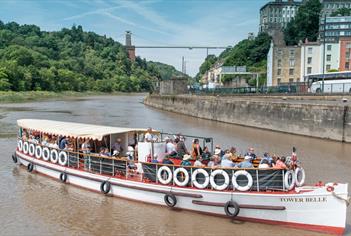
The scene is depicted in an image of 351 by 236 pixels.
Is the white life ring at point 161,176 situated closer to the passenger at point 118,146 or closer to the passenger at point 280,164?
the passenger at point 118,146

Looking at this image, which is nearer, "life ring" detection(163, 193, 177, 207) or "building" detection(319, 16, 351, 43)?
"life ring" detection(163, 193, 177, 207)

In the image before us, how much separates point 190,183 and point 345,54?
71944 millimetres

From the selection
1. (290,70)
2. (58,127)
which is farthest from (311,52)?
(58,127)

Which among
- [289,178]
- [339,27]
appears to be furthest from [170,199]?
[339,27]

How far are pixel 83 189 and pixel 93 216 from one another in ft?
11.0

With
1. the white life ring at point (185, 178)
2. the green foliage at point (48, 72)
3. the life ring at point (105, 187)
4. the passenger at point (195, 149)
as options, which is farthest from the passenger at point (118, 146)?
the green foliage at point (48, 72)

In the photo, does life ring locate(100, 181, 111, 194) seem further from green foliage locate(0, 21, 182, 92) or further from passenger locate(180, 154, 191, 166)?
green foliage locate(0, 21, 182, 92)

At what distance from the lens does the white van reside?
154ft

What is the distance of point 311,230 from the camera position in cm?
1191

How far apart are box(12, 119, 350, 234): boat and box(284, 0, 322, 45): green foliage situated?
9326cm

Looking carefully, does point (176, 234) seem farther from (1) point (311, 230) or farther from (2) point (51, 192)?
(2) point (51, 192)

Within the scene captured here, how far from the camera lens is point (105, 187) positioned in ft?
51.0

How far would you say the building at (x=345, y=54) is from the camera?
249ft

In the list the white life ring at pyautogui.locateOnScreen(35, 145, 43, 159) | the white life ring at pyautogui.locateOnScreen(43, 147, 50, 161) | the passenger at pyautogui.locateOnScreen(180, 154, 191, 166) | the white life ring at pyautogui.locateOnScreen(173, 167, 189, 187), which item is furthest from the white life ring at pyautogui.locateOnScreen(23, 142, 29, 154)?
the white life ring at pyautogui.locateOnScreen(173, 167, 189, 187)
